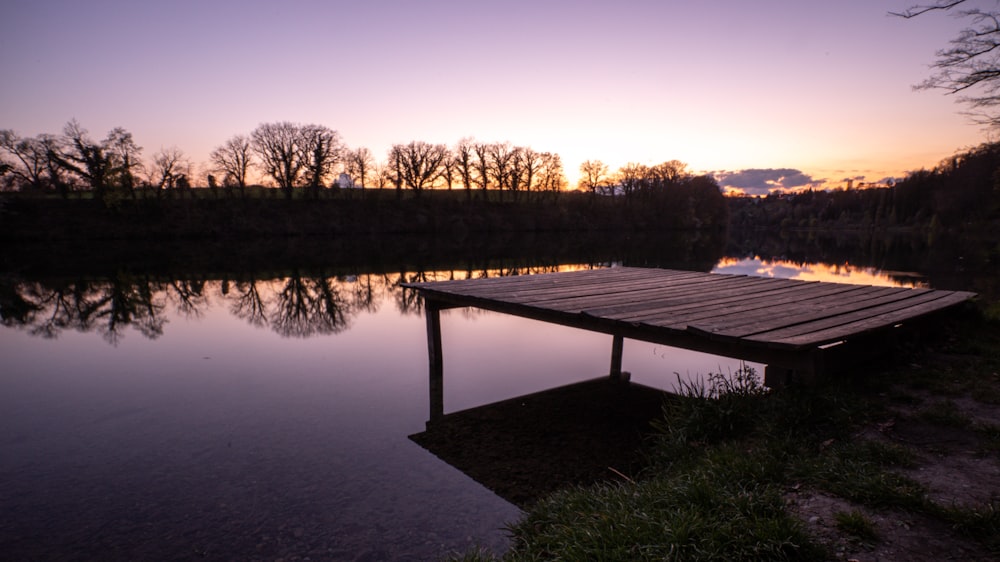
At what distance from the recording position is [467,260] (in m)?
34.3

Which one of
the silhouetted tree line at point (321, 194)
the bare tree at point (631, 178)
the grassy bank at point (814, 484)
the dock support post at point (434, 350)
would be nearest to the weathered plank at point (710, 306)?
the dock support post at point (434, 350)

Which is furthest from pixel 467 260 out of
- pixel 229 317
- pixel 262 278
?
pixel 229 317

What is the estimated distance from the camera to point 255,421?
804 centimetres

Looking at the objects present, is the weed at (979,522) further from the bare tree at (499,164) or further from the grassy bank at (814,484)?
the bare tree at (499,164)

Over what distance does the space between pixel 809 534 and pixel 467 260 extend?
31.6 metres

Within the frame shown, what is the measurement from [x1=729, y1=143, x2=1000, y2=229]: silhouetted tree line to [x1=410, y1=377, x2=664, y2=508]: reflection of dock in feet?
85.6

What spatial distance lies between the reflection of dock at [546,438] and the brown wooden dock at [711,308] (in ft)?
5.40

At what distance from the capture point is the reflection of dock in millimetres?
6180

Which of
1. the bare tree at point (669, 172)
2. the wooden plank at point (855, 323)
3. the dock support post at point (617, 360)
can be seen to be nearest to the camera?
the wooden plank at point (855, 323)

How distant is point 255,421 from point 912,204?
13283cm

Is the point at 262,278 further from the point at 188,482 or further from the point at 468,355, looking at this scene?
the point at 188,482

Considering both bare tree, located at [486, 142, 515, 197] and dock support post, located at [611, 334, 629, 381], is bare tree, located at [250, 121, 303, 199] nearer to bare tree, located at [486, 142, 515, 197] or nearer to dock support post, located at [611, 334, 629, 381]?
bare tree, located at [486, 142, 515, 197]

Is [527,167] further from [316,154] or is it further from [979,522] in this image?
[979,522]

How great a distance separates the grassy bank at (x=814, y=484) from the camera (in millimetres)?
3094
